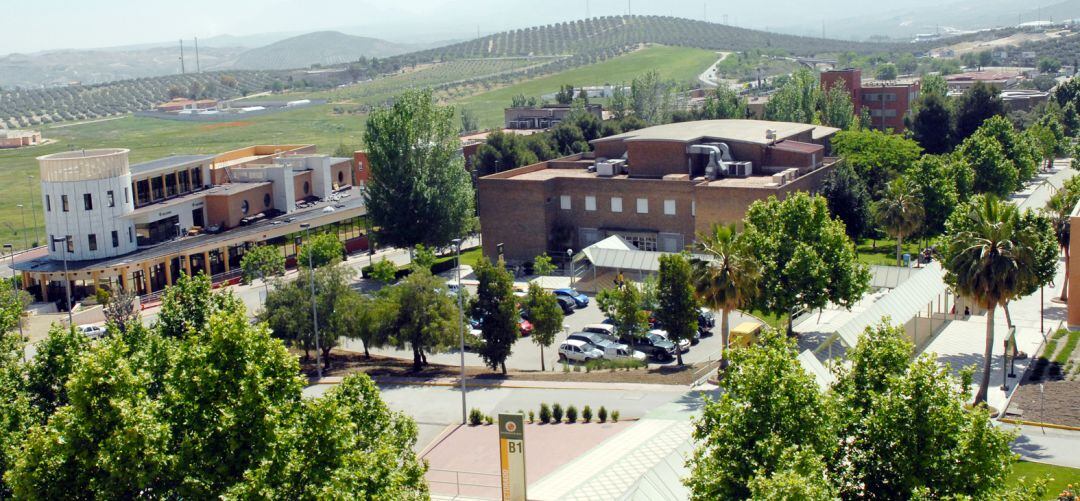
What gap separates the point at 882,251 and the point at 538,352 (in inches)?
1080

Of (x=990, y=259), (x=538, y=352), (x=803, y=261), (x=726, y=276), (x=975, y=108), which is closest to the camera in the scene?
(x=990, y=259)

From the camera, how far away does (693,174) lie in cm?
6725

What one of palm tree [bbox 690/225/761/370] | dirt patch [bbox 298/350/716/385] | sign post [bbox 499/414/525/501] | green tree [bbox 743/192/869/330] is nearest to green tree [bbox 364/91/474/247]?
dirt patch [bbox 298/350/716/385]

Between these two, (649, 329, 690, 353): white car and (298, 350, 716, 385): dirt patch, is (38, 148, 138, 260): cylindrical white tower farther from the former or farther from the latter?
(649, 329, 690, 353): white car

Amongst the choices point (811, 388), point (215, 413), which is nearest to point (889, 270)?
point (811, 388)

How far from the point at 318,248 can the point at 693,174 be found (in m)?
24.0

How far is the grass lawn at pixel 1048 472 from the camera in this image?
2894cm

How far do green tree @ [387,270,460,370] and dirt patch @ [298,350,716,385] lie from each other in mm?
1445

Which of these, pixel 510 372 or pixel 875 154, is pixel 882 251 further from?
pixel 510 372

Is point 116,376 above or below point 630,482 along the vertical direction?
above

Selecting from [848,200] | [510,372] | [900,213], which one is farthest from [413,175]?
[900,213]

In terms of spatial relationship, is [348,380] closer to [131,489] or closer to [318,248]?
[131,489]

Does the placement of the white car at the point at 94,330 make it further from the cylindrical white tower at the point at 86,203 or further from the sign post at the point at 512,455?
the sign post at the point at 512,455

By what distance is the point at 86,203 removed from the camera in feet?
210
